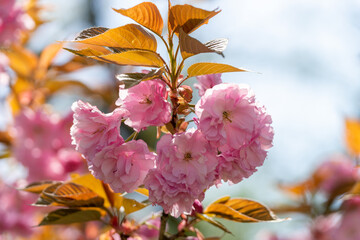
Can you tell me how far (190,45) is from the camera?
67 centimetres

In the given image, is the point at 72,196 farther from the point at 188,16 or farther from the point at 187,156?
the point at 188,16

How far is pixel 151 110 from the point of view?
2.30 feet

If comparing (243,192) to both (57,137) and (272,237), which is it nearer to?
(272,237)

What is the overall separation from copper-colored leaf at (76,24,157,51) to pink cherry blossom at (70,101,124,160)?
0.11 metres

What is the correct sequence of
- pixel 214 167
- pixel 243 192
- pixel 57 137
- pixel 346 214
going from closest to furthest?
pixel 214 167, pixel 346 214, pixel 57 137, pixel 243 192

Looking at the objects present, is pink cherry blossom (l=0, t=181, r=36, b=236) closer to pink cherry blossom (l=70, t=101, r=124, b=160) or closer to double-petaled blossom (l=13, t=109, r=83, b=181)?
double-petaled blossom (l=13, t=109, r=83, b=181)

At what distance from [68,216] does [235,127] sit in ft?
1.46

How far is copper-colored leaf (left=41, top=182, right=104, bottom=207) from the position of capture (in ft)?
2.78

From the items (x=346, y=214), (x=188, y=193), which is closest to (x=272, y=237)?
(x=346, y=214)

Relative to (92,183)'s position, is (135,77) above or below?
above

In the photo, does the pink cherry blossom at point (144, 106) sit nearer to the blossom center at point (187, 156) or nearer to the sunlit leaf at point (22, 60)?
the blossom center at point (187, 156)

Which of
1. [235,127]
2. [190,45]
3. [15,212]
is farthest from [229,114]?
[15,212]

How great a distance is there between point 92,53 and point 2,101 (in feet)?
5.46

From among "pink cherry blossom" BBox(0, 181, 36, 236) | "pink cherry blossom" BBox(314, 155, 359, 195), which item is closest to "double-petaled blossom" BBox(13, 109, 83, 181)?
"pink cherry blossom" BBox(0, 181, 36, 236)
